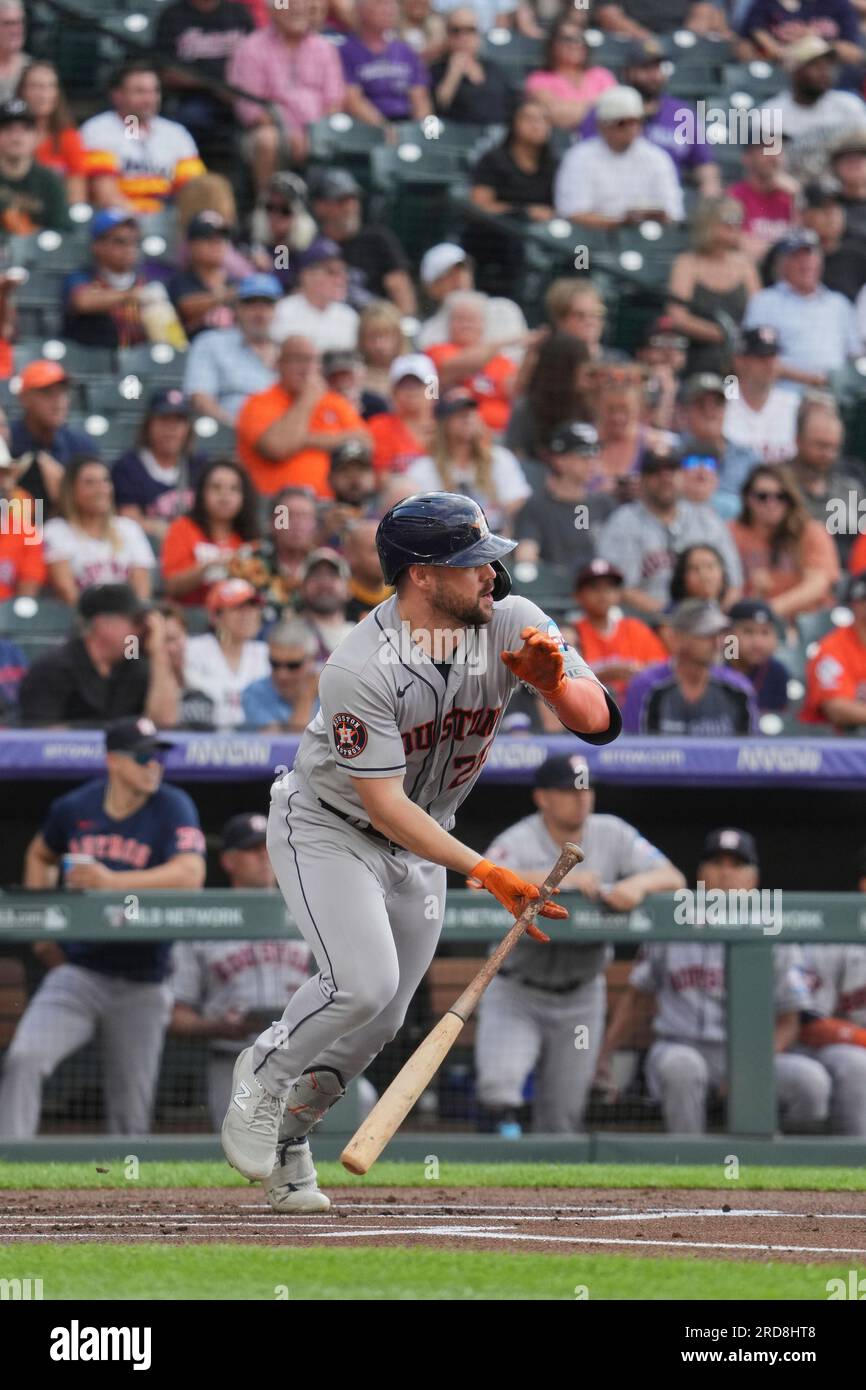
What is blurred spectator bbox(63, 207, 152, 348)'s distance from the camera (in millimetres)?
11289

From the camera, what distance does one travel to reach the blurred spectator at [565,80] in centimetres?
1357

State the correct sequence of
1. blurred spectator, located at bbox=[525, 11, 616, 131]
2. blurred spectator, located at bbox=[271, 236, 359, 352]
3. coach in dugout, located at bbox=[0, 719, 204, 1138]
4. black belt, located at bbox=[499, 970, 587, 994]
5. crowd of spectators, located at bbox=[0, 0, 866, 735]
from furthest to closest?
blurred spectator, located at bbox=[525, 11, 616, 131] < blurred spectator, located at bbox=[271, 236, 359, 352] < crowd of spectators, located at bbox=[0, 0, 866, 735] < black belt, located at bbox=[499, 970, 587, 994] < coach in dugout, located at bbox=[0, 719, 204, 1138]

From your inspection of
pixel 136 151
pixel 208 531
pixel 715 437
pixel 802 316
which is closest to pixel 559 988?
pixel 208 531

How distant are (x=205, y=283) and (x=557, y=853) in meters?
4.48

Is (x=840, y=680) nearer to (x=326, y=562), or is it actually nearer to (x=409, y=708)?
(x=326, y=562)

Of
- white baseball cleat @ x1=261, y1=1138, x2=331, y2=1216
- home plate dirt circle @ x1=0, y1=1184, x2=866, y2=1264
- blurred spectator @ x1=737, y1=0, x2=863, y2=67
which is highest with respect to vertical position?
blurred spectator @ x1=737, y1=0, x2=863, y2=67

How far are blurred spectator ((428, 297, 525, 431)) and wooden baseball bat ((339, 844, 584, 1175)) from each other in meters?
6.27

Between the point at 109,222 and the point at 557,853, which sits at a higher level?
the point at 109,222

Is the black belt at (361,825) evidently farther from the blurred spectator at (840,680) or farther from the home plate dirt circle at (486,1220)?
the blurred spectator at (840,680)

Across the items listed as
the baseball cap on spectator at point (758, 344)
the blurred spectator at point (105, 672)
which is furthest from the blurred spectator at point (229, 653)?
the baseball cap on spectator at point (758, 344)

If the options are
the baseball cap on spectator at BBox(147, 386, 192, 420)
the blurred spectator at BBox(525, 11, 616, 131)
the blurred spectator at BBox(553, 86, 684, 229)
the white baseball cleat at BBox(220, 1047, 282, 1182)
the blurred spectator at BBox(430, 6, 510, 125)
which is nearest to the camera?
the white baseball cleat at BBox(220, 1047, 282, 1182)

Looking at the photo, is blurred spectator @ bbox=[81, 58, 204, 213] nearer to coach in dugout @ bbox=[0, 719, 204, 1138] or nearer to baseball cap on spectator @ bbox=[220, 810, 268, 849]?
coach in dugout @ bbox=[0, 719, 204, 1138]

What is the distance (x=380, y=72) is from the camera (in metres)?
13.3

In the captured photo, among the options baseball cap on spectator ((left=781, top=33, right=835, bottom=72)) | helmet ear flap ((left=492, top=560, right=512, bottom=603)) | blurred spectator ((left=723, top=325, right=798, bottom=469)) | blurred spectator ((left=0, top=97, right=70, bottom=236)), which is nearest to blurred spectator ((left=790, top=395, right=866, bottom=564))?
blurred spectator ((left=723, top=325, right=798, bottom=469))
